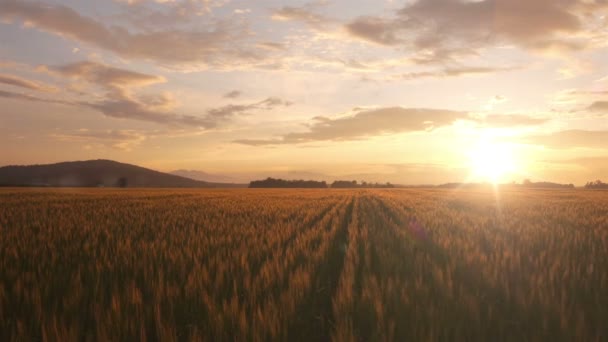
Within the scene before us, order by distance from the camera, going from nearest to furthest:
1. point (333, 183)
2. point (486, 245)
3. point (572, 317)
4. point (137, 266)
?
point (572, 317) → point (137, 266) → point (486, 245) → point (333, 183)

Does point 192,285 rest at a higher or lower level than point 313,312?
higher

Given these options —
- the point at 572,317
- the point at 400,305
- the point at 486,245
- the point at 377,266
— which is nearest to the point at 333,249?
the point at 377,266

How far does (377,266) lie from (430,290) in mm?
1533

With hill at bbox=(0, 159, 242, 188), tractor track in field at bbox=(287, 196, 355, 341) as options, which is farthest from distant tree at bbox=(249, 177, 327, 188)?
tractor track in field at bbox=(287, 196, 355, 341)

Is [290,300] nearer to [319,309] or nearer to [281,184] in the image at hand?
[319,309]

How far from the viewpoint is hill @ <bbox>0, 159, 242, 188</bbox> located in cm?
14562

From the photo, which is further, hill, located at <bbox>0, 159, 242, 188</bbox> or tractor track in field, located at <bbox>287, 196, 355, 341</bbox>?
hill, located at <bbox>0, 159, 242, 188</bbox>

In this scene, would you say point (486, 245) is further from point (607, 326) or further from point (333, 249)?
point (607, 326)

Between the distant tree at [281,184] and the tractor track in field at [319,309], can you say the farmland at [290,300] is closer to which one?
the tractor track in field at [319,309]

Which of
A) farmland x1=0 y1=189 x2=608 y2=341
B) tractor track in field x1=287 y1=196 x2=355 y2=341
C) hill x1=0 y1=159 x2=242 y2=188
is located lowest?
tractor track in field x1=287 y1=196 x2=355 y2=341

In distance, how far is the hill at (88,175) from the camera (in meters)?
146

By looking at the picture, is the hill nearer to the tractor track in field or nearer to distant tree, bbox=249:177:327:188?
distant tree, bbox=249:177:327:188

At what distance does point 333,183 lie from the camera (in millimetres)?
161875

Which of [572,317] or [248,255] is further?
[248,255]
